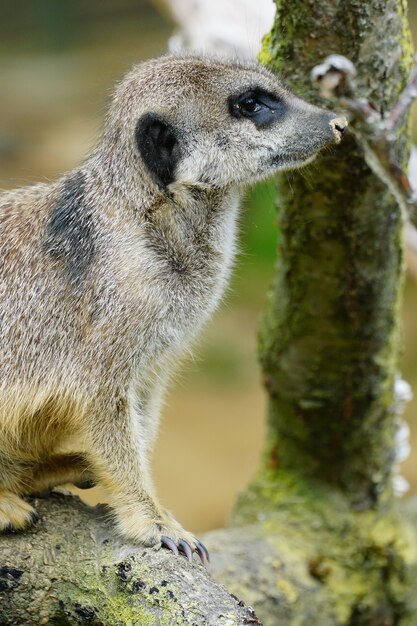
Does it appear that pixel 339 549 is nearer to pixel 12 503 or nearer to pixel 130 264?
pixel 12 503

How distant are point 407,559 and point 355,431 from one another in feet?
2.09

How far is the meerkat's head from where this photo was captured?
2.94 meters

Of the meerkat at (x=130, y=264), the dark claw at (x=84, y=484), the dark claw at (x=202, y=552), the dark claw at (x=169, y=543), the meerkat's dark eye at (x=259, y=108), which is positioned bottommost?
the dark claw at (x=84, y=484)

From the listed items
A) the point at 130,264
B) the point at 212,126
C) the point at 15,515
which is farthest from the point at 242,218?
the point at 15,515

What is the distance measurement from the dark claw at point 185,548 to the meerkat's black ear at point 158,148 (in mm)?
1096

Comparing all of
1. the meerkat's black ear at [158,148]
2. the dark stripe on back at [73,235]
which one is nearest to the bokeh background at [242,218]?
the meerkat's black ear at [158,148]

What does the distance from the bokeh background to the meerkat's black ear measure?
1.37 ft

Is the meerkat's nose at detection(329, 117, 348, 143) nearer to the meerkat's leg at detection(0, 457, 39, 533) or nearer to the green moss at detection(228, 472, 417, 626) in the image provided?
the meerkat's leg at detection(0, 457, 39, 533)

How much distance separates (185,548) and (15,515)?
1.76 feet

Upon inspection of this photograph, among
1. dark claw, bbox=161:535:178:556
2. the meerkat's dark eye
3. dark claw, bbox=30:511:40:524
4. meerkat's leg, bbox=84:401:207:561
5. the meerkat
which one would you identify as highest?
the meerkat's dark eye

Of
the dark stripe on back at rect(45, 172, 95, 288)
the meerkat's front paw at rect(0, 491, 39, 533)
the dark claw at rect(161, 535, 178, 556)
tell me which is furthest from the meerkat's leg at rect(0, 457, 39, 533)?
the dark stripe on back at rect(45, 172, 95, 288)

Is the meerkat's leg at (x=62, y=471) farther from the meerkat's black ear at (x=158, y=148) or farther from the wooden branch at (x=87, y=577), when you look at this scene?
the meerkat's black ear at (x=158, y=148)

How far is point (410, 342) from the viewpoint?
9.91 m

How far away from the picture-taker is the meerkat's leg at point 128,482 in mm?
2832
